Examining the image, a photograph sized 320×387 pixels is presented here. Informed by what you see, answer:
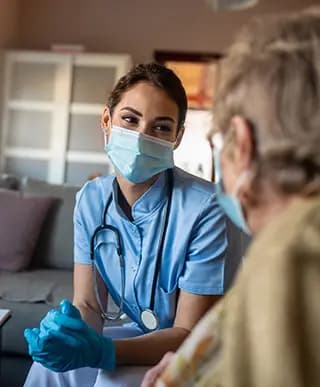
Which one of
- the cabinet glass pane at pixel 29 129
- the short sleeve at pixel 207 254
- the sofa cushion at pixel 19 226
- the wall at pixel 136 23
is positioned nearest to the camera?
the short sleeve at pixel 207 254

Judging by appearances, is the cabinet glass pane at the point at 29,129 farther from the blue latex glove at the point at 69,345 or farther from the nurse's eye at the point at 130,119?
the blue latex glove at the point at 69,345

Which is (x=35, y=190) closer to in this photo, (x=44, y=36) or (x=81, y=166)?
(x=81, y=166)

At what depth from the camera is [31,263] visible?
258cm

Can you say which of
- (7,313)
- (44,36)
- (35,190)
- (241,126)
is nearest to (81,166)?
(44,36)

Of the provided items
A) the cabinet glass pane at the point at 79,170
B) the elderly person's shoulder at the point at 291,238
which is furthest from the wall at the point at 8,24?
the elderly person's shoulder at the point at 291,238

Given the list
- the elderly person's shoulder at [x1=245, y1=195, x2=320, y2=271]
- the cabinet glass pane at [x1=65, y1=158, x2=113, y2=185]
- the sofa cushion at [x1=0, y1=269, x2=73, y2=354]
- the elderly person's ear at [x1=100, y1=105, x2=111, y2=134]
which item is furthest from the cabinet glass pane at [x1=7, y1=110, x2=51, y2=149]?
the elderly person's shoulder at [x1=245, y1=195, x2=320, y2=271]

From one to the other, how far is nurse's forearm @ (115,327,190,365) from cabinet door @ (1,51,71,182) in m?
3.24

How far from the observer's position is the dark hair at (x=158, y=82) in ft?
4.28

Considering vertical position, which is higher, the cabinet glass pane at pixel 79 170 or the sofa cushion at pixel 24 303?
the cabinet glass pane at pixel 79 170

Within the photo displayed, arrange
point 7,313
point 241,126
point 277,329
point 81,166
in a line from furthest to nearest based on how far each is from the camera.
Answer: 1. point 81,166
2. point 7,313
3. point 241,126
4. point 277,329

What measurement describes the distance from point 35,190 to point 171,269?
158 centimetres

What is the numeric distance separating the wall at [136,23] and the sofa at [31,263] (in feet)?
6.90

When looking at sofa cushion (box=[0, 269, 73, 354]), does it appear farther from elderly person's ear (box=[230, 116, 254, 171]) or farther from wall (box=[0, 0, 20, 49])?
wall (box=[0, 0, 20, 49])

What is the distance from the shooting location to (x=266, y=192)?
713mm
